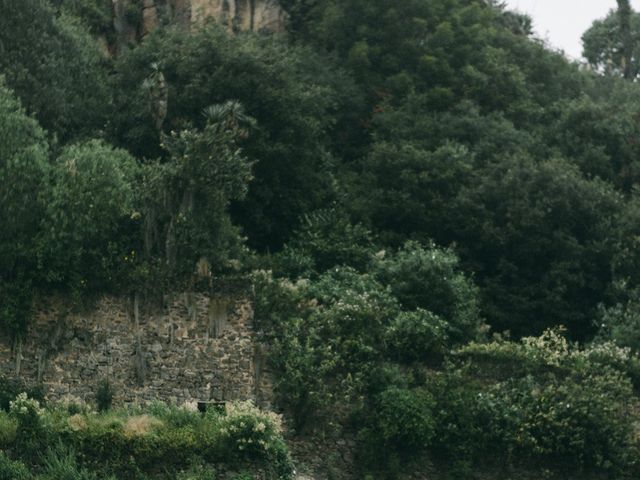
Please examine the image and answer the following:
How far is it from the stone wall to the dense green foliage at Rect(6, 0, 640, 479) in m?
0.48

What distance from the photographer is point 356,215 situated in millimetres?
52719

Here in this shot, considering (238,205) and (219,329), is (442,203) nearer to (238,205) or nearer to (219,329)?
(238,205)

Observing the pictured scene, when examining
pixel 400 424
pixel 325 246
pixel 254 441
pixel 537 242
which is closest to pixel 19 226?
pixel 254 441

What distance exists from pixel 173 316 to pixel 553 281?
40.9 ft

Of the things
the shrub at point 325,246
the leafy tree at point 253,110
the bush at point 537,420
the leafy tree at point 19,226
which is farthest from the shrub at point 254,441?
the leafy tree at point 253,110

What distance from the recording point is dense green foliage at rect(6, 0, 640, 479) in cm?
4309

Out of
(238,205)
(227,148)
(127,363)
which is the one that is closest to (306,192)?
(238,205)

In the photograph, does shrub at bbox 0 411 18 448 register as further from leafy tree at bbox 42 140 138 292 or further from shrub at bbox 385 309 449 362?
shrub at bbox 385 309 449 362

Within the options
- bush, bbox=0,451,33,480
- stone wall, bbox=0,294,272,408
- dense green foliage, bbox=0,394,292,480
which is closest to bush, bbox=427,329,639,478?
stone wall, bbox=0,294,272,408

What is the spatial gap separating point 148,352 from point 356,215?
10904 mm

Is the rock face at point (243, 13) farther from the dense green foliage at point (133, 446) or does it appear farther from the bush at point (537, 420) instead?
the dense green foliage at point (133, 446)

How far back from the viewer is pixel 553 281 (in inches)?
2024

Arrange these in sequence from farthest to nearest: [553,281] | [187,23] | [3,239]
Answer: [187,23], [553,281], [3,239]

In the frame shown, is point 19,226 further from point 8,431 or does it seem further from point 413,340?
point 413,340
